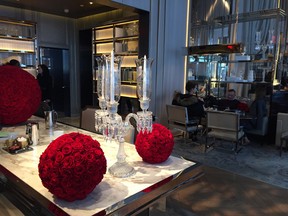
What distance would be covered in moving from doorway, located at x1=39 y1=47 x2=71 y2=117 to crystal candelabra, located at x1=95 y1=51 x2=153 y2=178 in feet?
20.7

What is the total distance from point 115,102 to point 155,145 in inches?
17.0

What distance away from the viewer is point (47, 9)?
6.42 meters

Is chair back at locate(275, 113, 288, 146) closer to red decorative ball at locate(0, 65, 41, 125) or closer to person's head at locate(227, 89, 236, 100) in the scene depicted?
person's head at locate(227, 89, 236, 100)

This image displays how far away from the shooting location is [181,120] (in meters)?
4.93

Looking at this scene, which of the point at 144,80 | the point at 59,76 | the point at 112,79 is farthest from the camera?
the point at 59,76

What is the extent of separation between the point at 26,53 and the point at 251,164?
233 inches

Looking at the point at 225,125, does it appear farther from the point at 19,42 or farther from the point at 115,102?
the point at 19,42

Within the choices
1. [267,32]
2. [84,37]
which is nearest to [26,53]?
[84,37]

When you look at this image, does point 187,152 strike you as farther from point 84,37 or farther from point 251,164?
point 84,37

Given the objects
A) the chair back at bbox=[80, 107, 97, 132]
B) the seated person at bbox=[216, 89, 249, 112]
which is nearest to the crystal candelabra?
the chair back at bbox=[80, 107, 97, 132]

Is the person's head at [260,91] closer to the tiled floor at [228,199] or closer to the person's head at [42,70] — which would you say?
the tiled floor at [228,199]

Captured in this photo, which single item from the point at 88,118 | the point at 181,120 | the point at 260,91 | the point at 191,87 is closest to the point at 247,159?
the point at 181,120

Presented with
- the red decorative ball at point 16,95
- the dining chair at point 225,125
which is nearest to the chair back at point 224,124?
the dining chair at point 225,125

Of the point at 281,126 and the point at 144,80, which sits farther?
the point at 281,126
